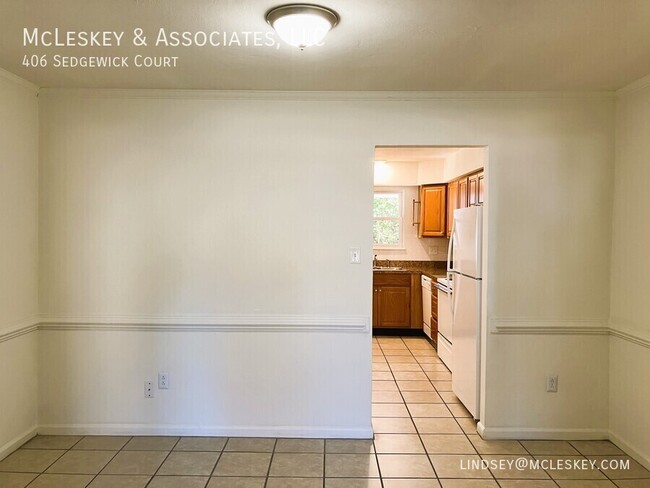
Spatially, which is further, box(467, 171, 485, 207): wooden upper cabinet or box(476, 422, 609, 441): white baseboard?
box(467, 171, 485, 207): wooden upper cabinet

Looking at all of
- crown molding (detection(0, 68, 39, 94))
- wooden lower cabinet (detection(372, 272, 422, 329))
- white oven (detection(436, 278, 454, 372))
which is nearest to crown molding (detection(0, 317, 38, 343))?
crown molding (detection(0, 68, 39, 94))

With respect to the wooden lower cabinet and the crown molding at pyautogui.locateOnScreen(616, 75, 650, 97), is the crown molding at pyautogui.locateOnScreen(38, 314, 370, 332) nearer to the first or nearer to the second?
the crown molding at pyautogui.locateOnScreen(616, 75, 650, 97)

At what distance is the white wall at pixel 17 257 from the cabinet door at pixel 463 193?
12.7 feet

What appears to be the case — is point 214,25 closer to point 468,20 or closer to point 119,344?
point 468,20

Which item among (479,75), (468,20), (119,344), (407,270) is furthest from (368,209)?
(407,270)

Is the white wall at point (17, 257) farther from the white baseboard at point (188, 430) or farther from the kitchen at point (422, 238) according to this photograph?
the kitchen at point (422, 238)

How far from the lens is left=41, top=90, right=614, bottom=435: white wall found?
3016 mm

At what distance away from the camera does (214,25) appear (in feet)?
6.76

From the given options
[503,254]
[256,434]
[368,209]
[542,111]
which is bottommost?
[256,434]

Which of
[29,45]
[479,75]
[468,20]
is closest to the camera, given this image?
[468,20]

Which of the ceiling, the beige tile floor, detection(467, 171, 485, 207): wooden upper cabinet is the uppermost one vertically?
the ceiling

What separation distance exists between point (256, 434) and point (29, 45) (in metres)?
2.69

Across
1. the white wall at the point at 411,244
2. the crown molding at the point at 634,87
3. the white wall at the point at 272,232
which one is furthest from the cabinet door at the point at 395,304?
the crown molding at the point at 634,87

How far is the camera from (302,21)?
1.89 metres
